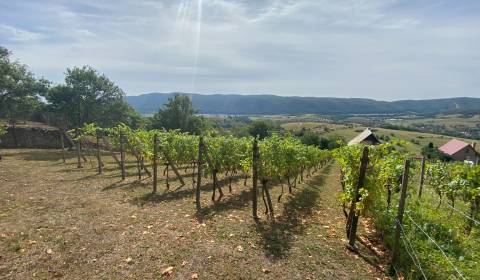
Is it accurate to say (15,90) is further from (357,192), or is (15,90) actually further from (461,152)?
(461,152)

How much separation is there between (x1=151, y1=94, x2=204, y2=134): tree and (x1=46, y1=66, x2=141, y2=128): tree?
10983 mm

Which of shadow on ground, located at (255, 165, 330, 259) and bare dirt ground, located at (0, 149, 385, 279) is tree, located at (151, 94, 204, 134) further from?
shadow on ground, located at (255, 165, 330, 259)

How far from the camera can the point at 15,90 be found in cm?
3509

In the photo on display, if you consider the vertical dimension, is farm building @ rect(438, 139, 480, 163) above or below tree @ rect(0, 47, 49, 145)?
below

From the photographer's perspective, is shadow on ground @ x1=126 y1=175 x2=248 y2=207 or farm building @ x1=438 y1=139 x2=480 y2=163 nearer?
shadow on ground @ x1=126 y1=175 x2=248 y2=207

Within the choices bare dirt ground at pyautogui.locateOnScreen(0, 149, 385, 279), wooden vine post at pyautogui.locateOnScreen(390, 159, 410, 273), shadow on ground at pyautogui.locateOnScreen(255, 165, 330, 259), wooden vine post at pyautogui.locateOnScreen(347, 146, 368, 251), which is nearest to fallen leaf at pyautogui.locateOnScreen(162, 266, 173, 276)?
bare dirt ground at pyautogui.locateOnScreen(0, 149, 385, 279)

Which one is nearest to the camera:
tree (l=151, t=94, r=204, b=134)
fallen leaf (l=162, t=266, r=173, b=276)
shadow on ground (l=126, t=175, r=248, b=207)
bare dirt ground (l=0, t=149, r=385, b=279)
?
fallen leaf (l=162, t=266, r=173, b=276)

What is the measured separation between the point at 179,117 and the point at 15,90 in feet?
81.9

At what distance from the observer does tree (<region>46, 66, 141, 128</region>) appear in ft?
126

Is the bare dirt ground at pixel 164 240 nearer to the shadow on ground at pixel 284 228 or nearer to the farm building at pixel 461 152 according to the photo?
the shadow on ground at pixel 284 228

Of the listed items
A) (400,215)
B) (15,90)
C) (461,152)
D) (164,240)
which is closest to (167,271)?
(164,240)

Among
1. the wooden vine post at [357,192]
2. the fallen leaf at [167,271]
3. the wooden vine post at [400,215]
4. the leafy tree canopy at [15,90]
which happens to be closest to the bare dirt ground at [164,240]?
the fallen leaf at [167,271]

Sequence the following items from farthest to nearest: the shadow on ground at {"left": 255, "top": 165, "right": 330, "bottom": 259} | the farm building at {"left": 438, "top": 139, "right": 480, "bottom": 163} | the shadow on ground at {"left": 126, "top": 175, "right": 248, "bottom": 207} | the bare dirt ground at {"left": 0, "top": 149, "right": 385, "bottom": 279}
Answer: the farm building at {"left": 438, "top": 139, "right": 480, "bottom": 163}, the shadow on ground at {"left": 126, "top": 175, "right": 248, "bottom": 207}, the shadow on ground at {"left": 255, "top": 165, "right": 330, "bottom": 259}, the bare dirt ground at {"left": 0, "top": 149, "right": 385, "bottom": 279}

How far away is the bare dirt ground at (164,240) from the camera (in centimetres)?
627
